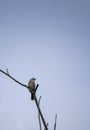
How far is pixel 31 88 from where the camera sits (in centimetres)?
645

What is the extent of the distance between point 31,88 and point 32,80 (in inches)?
32.8

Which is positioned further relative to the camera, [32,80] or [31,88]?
[32,80]

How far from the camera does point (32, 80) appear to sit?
23.8 ft
